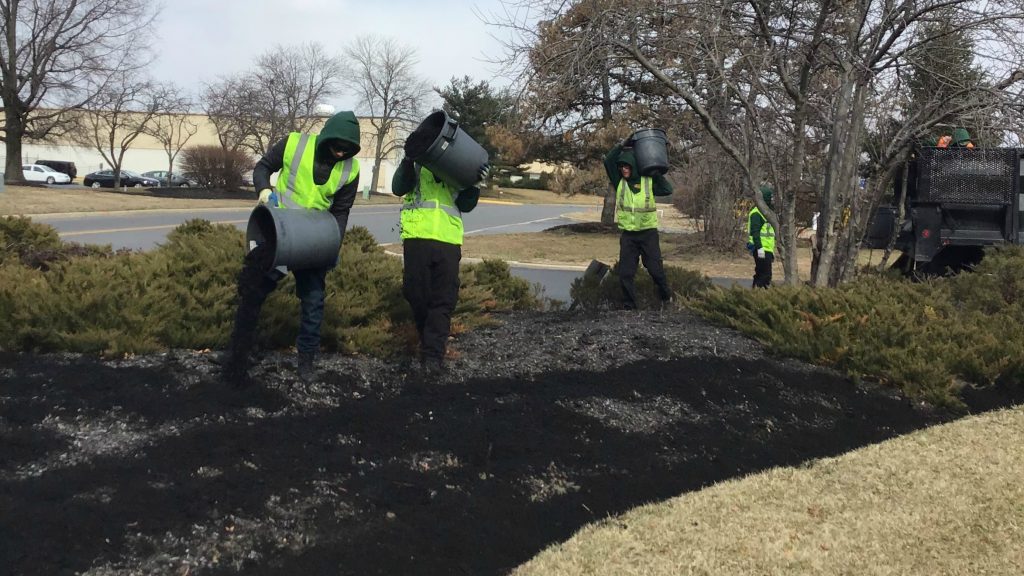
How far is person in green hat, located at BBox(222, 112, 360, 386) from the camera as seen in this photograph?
4688 mm

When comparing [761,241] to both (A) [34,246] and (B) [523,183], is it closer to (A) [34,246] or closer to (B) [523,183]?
(A) [34,246]

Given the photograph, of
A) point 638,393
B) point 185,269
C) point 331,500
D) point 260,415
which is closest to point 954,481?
point 638,393

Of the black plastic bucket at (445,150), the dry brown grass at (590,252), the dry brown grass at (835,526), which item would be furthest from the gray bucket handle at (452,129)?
the dry brown grass at (590,252)

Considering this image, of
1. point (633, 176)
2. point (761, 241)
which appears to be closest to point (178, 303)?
point (633, 176)

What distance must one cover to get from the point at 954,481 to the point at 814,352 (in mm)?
1953

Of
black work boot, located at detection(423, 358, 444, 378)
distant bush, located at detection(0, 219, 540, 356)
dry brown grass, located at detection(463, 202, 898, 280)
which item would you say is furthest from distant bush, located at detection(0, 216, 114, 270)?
dry brown grass, located at detection(463, 202, 898, 280)

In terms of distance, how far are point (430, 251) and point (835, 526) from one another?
2708 millimetres

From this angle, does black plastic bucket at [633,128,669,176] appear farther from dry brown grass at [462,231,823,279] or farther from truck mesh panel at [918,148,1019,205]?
dry brown grass at [462,231,823,279]

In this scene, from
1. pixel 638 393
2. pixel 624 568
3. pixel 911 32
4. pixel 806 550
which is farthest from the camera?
pixel 911 32

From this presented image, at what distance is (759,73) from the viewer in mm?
7160

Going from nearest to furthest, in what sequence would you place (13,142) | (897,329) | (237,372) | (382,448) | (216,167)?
(382,448)
(237,372)
(897,329)
(13,142)
(216,167)

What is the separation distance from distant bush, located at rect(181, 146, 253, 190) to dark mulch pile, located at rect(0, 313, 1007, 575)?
3725 centimetres

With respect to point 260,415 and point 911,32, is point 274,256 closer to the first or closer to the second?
point 260,415

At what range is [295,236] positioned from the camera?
4.46 metres
